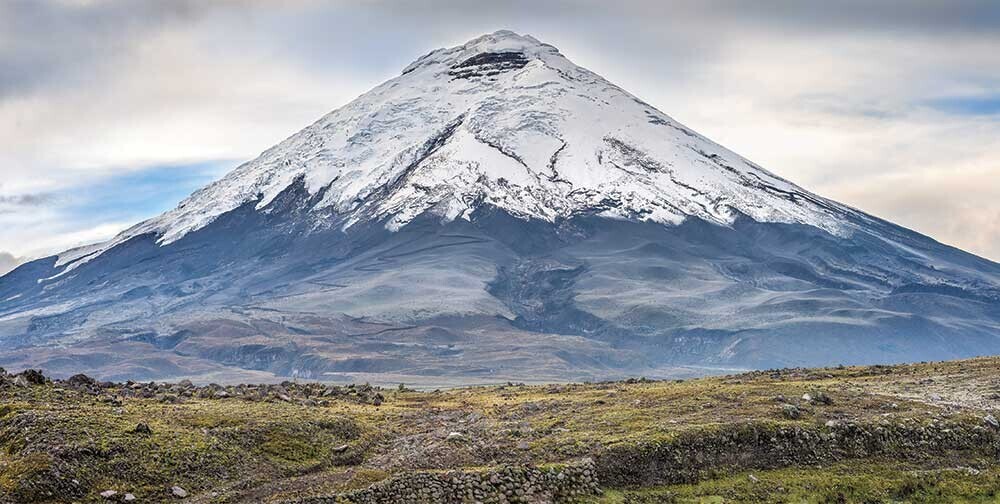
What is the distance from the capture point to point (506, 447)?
124 feet

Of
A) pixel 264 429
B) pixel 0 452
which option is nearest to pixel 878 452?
pixel 264 429

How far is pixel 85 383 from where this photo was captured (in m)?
44.7

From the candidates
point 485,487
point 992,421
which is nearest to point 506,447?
point 485,487

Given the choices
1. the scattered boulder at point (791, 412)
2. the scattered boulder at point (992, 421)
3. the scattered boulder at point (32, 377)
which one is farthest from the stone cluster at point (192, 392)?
the scattered boulder at point (992, 421)

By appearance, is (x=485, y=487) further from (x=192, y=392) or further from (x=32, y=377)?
(x=32, y=377)

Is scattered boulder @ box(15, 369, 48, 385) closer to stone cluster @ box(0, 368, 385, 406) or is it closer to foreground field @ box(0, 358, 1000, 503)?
stone cluster @ box(0, 368, 385, 406)

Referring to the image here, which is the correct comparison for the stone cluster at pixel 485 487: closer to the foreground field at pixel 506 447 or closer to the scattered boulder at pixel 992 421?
the foreground field at pixel 506 447

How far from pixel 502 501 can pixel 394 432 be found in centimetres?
857

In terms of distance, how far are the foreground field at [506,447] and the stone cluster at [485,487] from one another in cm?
5

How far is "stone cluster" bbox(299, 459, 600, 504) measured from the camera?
3262 cm

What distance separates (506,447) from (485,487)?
4.51m

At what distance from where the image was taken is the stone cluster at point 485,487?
3262 cm

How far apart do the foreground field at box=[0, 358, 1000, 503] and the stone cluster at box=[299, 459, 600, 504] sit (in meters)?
0.05

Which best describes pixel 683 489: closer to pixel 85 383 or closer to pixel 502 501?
pixel 502 501
